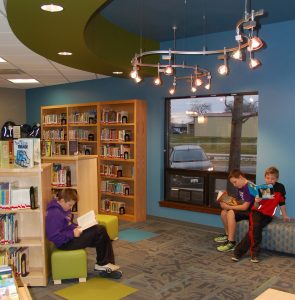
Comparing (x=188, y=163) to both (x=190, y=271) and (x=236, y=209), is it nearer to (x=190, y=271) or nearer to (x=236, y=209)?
(x=236, y=209)

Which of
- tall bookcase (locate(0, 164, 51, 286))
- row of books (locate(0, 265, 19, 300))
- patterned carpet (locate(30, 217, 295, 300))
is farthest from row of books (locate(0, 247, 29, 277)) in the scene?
row of books (locate(0, 265, 19, 300))

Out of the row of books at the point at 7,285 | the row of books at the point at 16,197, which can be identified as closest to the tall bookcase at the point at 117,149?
the row of books at the point at 16,197

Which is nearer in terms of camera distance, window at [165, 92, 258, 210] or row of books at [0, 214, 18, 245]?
row of books at [0, 214, 18, 245]

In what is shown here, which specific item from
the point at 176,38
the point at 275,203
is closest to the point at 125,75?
the point at 176,38

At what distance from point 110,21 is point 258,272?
4.20 m

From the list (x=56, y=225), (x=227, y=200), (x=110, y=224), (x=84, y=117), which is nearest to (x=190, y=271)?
(x=227, y=200)

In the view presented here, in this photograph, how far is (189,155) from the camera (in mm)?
6703

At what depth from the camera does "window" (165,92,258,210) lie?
5949mm

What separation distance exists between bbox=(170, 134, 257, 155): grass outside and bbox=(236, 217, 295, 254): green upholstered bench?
1309mm

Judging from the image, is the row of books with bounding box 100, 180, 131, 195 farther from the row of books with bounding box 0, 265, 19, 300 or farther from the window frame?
the row of books with bounding box 0, 265, 19, 300

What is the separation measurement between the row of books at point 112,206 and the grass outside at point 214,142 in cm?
163

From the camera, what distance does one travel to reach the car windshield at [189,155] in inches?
258

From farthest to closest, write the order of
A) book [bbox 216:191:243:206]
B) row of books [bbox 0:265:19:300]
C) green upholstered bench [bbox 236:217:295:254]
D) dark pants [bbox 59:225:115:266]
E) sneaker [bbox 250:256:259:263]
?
book [bbox 216:191:243:206]
green upholstered bench [bbox 236:217:295:254]
sneaker [bbox 250:256:259:263]
dark pants [bbox 59:225:115:266]
row of books [bbox 0:265:19:300]

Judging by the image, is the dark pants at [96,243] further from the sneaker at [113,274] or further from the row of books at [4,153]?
the row of books at [4,153]
